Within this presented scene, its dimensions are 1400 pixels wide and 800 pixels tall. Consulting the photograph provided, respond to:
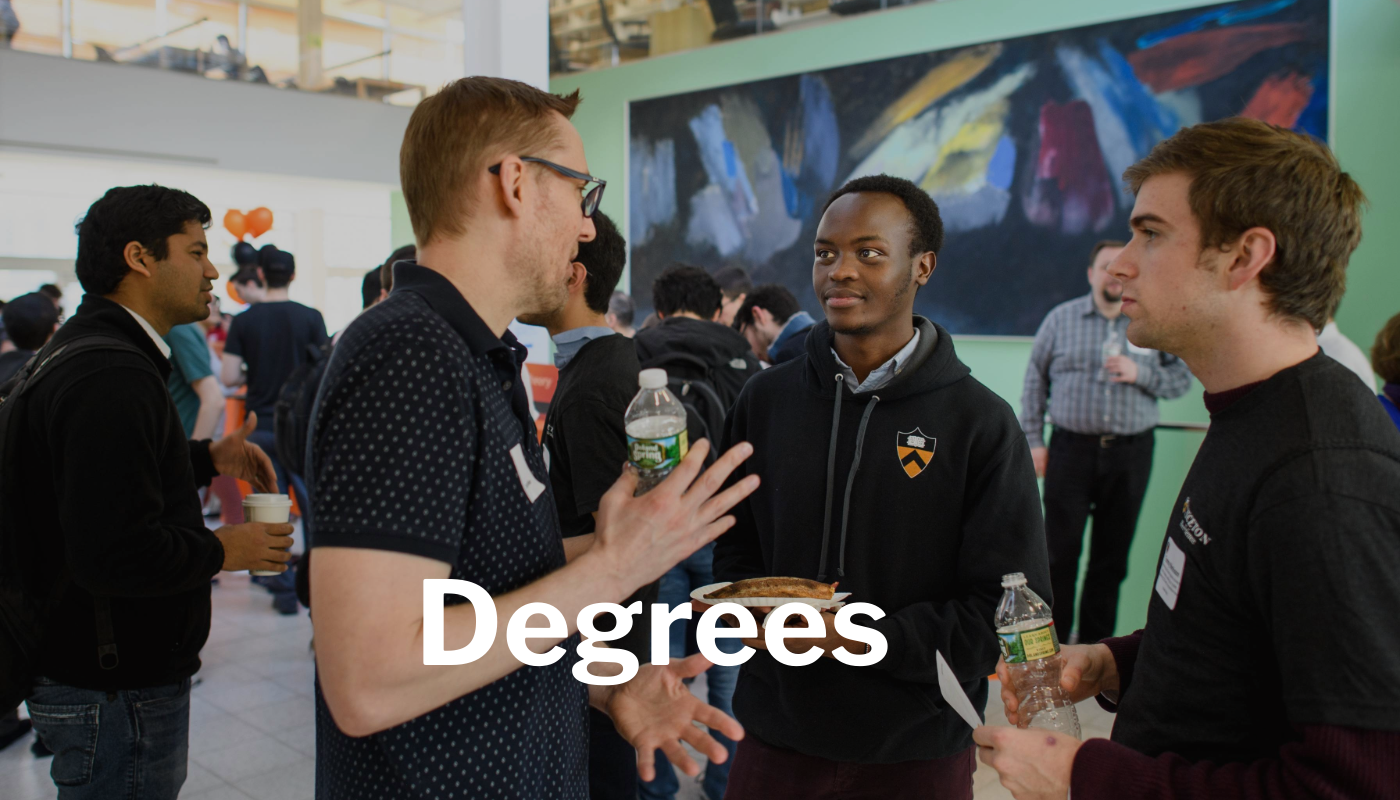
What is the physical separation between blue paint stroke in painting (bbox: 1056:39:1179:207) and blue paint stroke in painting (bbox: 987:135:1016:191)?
449mm

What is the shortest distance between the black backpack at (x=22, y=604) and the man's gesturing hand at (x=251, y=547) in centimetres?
26

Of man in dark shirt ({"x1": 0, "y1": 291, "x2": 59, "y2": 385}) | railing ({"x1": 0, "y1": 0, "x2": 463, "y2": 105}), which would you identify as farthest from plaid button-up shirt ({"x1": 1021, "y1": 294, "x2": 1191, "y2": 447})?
railing ({"x1": 0, "y1": 0, "x2": 463, "y2": 105})

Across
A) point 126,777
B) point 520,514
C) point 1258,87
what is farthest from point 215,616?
point 1258,87

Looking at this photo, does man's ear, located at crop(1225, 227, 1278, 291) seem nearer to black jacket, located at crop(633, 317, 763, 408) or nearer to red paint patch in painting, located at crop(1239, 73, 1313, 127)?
black jacket, located at crop(633, 317, 763, 408)

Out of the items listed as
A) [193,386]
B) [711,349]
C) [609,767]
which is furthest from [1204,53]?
[193,386]

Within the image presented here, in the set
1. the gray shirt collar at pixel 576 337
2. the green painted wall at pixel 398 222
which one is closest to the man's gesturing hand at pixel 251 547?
the gray shirt collar at pixel 576 337

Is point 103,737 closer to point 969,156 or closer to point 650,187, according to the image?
point 969,156

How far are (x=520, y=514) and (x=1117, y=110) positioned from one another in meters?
4.63

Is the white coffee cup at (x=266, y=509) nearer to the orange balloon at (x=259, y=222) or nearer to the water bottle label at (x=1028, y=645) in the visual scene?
the water bottle label at (x=1028, y=645)

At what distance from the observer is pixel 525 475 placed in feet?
4.06

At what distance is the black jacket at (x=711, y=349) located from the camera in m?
3.59

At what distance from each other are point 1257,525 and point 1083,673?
52 cm

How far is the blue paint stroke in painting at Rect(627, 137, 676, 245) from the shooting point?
7078mm

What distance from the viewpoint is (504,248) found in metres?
1.27
